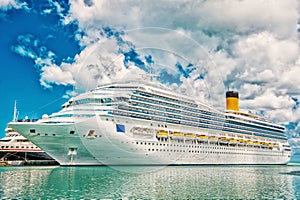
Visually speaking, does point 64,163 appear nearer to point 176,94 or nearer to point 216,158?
point 176,94

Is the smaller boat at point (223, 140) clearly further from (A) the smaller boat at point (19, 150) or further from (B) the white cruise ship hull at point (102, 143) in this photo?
(A) the smaller boat at point (19, 150)

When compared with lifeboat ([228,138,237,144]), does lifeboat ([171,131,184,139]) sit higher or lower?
higher

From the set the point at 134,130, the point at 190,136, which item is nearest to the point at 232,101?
the point at 190,136

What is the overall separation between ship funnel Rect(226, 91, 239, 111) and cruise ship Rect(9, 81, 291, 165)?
1489 centimetres

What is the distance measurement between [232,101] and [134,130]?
42.2 m

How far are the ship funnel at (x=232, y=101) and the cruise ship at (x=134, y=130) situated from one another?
1489 centimetres

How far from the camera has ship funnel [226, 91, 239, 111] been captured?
247ft

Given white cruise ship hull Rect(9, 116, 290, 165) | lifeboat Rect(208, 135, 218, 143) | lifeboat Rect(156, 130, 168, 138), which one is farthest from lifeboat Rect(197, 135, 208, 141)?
lifeboat Rect(156, 130, 168, 138)

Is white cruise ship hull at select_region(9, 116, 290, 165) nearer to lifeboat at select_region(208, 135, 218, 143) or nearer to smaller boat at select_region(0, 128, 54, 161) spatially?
lifeboat at select_region(208, 135, 218, 143)

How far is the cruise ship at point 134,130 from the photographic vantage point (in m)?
36.3

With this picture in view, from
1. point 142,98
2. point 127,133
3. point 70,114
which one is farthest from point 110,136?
point 142,98

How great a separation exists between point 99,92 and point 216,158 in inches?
980

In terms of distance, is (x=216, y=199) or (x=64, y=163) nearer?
(x=216, y=199)

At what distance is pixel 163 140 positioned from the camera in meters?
43.7
